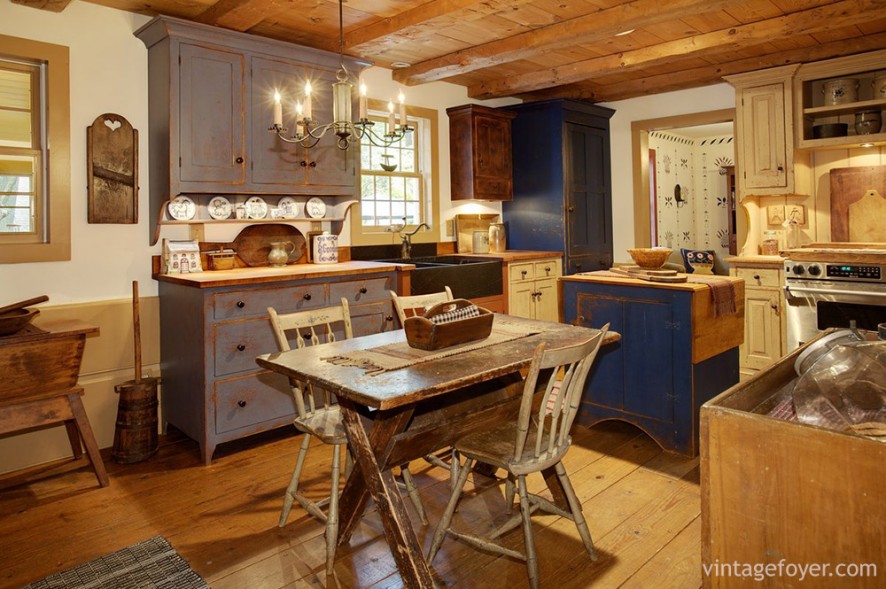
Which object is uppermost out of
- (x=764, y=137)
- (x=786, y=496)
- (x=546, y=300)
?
(x=764, y=137)

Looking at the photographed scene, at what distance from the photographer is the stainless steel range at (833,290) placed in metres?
4.00

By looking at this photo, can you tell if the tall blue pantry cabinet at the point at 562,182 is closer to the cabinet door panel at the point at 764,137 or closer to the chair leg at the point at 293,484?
the cabinet door panel at the point at 764,137

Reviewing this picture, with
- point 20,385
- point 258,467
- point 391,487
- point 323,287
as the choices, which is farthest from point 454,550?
point 20,385

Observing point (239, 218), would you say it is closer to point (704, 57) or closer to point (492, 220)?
point (492, 220)

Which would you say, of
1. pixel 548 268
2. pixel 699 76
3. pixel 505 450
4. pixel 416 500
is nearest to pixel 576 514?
pixel 505 450

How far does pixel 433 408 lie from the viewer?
8.06 feet

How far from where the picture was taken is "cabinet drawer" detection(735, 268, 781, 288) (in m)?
4.91

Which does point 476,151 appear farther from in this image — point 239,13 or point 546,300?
point 239,13

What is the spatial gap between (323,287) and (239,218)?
0.79 m

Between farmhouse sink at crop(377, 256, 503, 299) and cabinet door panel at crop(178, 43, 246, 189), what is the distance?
1392 mm

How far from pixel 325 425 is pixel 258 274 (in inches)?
53.3

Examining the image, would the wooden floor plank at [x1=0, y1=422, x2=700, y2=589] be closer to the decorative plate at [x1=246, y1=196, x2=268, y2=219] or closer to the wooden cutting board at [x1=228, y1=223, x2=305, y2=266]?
the wooden cutting board at [x1=228, y1=223, x2=305, y2=266]

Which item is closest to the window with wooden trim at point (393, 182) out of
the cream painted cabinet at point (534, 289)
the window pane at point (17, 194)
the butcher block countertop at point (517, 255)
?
the butcher block countertop at point (517, 255)

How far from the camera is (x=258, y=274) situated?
3539 millimetres
